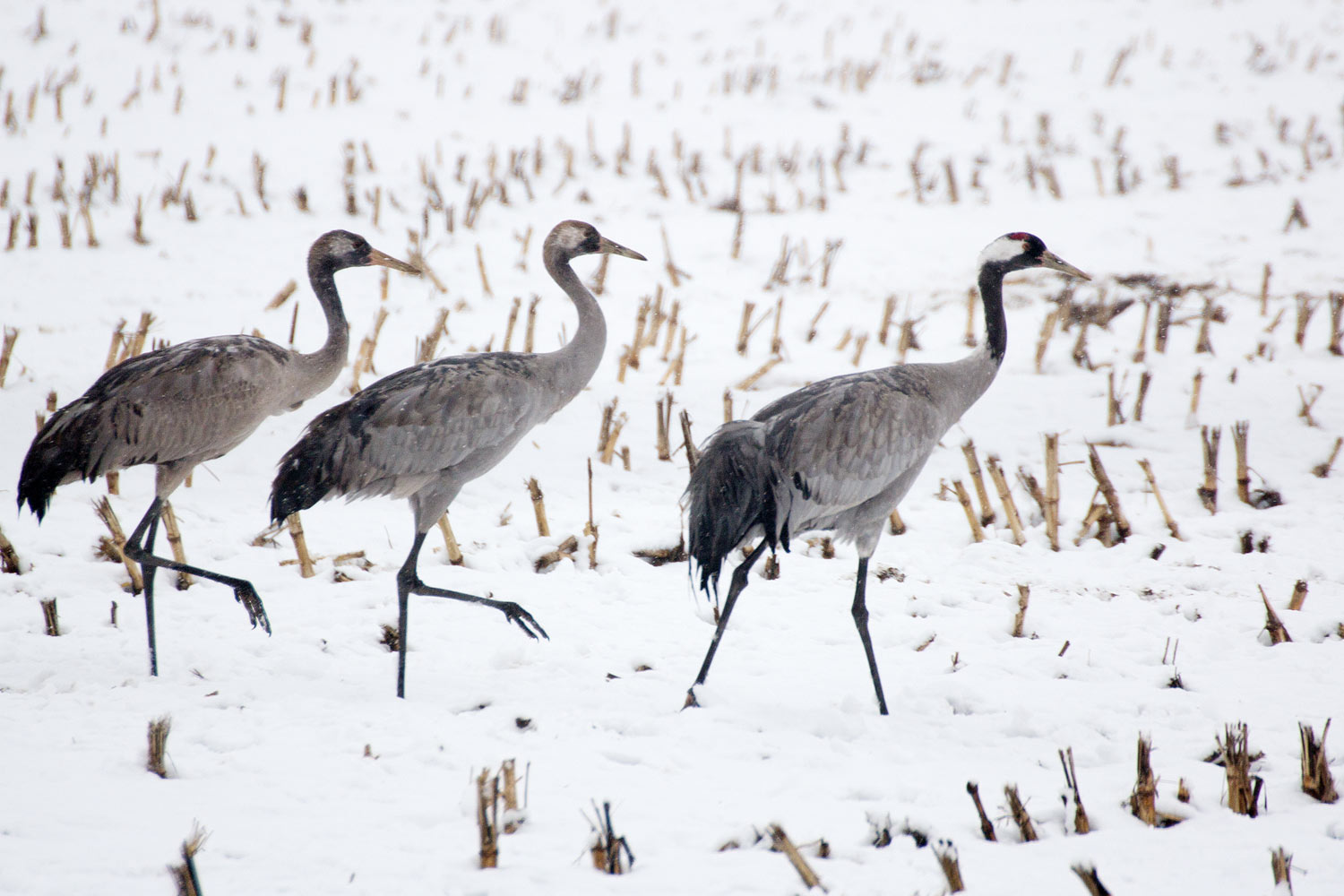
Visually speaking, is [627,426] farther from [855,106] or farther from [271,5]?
[271,5]

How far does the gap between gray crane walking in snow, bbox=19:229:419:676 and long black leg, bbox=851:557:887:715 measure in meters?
2.08

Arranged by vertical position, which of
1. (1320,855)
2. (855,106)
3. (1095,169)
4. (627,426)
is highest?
(855,106)

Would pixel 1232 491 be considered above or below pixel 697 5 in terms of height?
below

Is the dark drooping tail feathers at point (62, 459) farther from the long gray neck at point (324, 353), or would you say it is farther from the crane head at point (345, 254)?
the crane head at point (345, 254)

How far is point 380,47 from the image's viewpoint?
14.9m

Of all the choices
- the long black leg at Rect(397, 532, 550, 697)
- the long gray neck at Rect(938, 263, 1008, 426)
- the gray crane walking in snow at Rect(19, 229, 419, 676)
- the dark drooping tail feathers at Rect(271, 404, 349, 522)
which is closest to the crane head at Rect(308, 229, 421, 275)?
the gray crane walking in snow at Rect(19, 229, 419, 676)

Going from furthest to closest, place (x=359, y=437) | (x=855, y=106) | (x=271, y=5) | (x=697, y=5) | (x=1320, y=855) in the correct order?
(x=697, y=5) → (x=271, y=5) → (x=855, y=106) → (x=359, y=437) → (x=1320, y=855)

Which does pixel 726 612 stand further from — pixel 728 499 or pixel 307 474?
pixel 307 474

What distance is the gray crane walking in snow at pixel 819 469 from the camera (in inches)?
138

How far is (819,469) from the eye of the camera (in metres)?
3.54

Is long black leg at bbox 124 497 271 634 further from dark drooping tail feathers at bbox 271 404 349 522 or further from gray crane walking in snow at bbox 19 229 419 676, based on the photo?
dark drooping tail feathers at bbox 271 404 349 522

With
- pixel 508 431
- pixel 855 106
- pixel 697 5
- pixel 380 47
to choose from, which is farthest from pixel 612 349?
pixel 697 5

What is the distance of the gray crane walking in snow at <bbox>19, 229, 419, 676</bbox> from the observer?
3.76m

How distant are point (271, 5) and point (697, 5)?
7338mm
